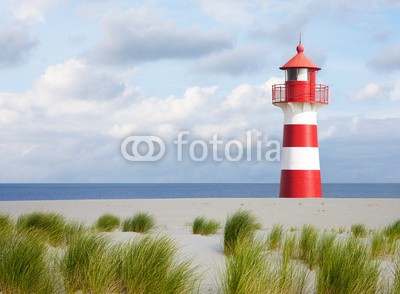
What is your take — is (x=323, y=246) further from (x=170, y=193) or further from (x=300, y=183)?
(x=170, y=193)

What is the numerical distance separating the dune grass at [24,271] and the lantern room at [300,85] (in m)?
17.1

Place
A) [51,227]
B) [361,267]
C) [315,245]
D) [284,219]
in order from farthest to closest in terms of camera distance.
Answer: [284,219]
[51,227]
[315,245]
[361,267]

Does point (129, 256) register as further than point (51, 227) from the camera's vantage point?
No

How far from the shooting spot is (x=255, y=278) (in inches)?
196

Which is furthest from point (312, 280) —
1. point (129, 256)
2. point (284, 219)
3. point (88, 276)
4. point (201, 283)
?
point (284, 219)

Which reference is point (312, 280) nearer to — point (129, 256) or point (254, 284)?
point (254, 284)

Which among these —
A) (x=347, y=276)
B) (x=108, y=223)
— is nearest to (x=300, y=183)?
(x=108, y=223)

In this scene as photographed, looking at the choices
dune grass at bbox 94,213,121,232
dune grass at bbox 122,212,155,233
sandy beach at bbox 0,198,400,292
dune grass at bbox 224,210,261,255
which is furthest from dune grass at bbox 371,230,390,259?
dune grass at bbox 94,213,121,232

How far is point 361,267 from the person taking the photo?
5.34 m

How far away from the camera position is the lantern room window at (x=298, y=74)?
21.5 metres

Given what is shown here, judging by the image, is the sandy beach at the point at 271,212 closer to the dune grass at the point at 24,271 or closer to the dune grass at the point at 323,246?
the dune grass at the point at 323,246

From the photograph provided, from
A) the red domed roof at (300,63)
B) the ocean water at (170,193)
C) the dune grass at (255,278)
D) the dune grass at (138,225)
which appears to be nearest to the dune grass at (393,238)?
the dune grass at (255,278)

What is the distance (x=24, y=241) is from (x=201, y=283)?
1.78m

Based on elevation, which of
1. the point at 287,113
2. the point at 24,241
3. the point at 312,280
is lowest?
the point at 312,280
